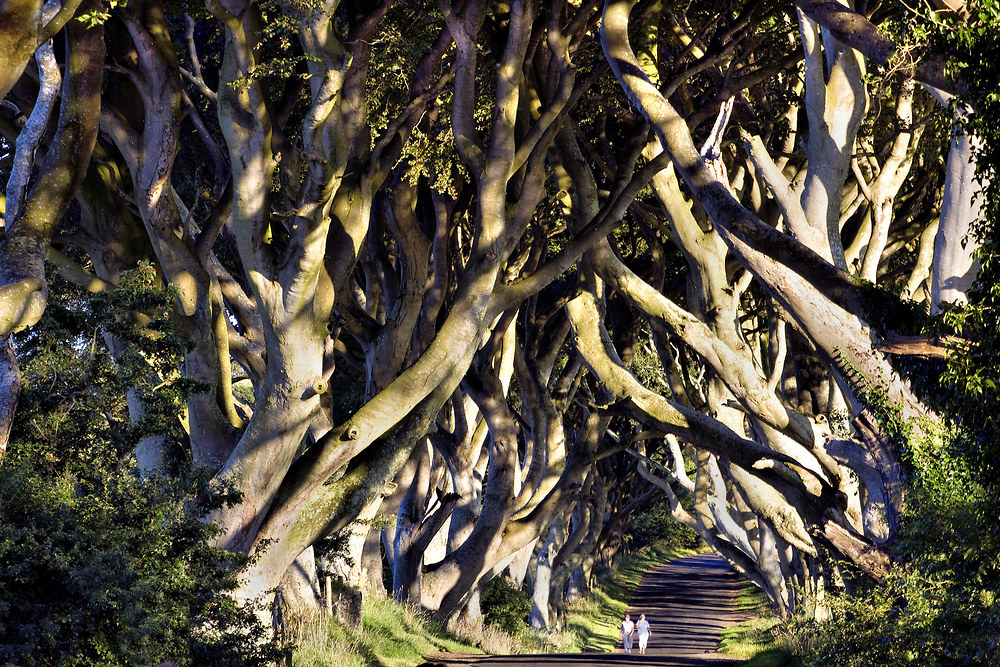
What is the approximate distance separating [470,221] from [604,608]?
78.8ft

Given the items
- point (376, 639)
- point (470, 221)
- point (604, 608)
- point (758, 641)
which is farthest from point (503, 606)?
point (604, 608)

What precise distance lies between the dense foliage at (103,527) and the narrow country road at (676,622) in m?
8.27

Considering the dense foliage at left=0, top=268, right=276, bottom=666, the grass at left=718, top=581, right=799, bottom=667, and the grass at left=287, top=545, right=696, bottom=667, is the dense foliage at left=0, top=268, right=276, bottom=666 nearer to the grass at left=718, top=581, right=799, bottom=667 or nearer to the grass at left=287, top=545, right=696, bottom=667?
the grass at left=287, top=545, right=696, bottom=667

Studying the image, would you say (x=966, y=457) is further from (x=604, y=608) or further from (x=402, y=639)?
(x=604, y=608)

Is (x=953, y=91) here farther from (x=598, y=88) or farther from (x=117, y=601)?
(x=598, y=88)

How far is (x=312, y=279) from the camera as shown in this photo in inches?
393

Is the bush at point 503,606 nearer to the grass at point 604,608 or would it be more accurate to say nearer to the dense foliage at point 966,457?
the grass at point 604,608

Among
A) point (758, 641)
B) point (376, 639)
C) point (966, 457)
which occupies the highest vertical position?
point (966, 457)

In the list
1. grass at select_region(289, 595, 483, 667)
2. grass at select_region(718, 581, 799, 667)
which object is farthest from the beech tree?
grass at select_region(718, 581, 799, 667)

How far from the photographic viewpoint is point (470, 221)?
61.1 feet

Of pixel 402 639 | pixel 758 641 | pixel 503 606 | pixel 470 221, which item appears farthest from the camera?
pixel 503 606

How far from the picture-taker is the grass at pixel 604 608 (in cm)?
2946

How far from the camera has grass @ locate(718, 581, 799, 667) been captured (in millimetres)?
18041

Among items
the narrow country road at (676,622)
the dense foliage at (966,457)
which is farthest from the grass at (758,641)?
the dense foliage at (966,457)
